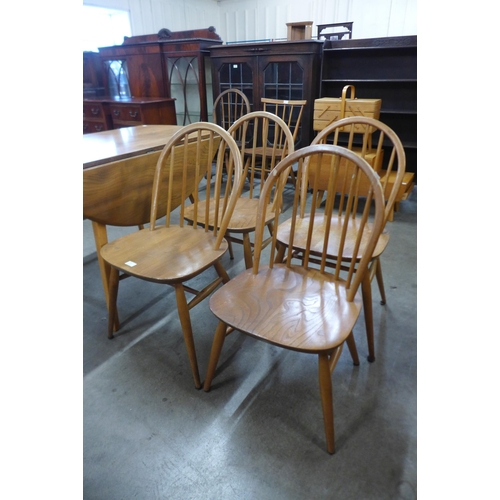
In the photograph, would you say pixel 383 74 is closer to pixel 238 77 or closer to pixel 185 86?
pixel 238 77

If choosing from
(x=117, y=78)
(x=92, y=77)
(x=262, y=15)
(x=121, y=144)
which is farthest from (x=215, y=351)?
(x=262, y=15)

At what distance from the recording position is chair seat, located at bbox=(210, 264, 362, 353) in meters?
0.93

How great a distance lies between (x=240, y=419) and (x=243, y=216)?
913 millimetres

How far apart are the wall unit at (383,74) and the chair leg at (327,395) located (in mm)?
2734

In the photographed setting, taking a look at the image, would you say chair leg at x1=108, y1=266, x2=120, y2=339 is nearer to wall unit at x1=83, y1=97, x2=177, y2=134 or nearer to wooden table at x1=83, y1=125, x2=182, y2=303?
wooden table at x1=83, y1=125, x2=182, y2=303

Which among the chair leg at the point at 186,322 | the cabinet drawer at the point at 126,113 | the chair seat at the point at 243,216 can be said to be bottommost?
the chair leg at the point at 186,322

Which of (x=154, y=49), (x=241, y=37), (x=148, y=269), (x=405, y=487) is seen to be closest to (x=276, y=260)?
(x=148, y=269)

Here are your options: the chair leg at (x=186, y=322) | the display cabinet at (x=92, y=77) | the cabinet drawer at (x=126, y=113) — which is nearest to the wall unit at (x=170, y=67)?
the display cabinet at (x=92, y=77)

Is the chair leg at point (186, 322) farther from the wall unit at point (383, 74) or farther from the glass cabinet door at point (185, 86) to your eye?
the glass cabinet door at point (185, 86)

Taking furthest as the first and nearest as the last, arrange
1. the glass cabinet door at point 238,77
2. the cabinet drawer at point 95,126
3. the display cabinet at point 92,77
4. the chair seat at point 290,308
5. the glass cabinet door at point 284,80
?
the display cabinet at point 92,77
the cabinet drawer at point 95,126
the glass cabinet door at point 238,77
the glass cabinet door at point 284,80
the chair seat at point 290,308

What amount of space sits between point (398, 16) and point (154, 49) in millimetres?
3316

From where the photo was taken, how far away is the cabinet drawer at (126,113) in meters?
3.97

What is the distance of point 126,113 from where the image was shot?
13.4ft

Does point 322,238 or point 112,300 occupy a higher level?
point 322,238
